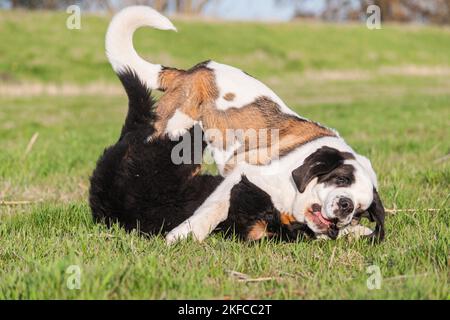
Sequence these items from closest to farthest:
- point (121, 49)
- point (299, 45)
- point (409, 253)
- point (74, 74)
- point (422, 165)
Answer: point (409, 253), point (121, 49), point (422, 165), point (74, 74), point (299, 45)

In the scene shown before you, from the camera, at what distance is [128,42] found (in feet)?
17.5

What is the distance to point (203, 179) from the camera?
4719 millimetres

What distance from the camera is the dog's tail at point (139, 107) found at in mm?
4715

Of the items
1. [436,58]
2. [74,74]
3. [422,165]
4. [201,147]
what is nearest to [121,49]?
[201,147]

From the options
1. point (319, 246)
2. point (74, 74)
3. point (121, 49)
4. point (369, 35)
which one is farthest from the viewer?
point (369, 35)

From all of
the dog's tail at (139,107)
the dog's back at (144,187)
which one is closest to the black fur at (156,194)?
the dog's back at (144,187)

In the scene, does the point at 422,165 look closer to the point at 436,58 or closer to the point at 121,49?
the point at 121,49

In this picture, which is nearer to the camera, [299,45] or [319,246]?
[319,246]

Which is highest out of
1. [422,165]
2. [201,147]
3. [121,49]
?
[121,49]

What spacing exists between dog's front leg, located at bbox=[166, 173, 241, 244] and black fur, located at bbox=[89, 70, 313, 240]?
0.06 m

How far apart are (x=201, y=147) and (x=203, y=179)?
259 millimetres

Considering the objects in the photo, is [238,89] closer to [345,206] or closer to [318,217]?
[318,217]

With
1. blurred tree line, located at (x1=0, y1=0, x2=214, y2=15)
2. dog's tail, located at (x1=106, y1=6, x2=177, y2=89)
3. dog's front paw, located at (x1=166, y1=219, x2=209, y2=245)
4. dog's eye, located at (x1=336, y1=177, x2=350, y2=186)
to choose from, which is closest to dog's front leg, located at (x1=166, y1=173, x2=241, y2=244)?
dog's front paw, located at (x1=166, y1=219, x2=209, y2=245)

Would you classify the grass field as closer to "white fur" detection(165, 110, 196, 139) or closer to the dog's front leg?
the dog's front leg
